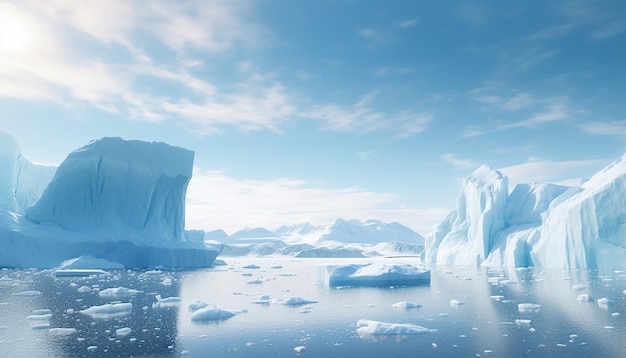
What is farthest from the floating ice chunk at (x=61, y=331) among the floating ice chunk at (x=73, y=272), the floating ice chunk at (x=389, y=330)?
the floating ice chunk at (x=73, y=272)

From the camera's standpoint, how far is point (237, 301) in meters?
18.2

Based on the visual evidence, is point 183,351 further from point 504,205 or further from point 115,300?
point 504,205

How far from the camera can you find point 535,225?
3944 cm

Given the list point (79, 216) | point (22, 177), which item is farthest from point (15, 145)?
point (79, 216)

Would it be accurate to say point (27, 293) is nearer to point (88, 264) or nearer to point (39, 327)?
point (39, 327)

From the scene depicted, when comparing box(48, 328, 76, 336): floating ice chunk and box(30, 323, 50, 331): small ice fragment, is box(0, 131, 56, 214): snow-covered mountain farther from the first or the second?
box(48, 328, 76, 336): floating ice chunk

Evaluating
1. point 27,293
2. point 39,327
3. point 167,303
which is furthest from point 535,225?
point 39,327

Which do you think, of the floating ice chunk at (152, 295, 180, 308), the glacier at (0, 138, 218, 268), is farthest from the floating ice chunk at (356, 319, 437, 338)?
the glacier at (0, 138, 218, 268)

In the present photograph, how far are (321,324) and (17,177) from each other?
4520 cm

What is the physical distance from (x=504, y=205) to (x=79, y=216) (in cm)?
3721

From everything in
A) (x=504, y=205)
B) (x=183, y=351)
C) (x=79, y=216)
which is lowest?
(x=183, y=351)

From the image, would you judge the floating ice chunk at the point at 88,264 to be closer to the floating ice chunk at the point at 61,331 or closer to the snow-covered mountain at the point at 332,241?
the floating ice chunk at the point at 61,331

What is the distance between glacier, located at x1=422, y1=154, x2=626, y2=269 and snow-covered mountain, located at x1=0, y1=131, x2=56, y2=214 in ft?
136

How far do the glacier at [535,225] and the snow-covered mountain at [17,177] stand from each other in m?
41.6
